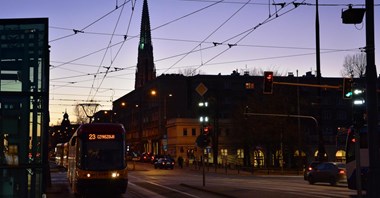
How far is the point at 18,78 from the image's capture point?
9.61m

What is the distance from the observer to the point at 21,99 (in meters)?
9.52

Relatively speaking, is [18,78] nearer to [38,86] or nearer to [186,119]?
[38,86]

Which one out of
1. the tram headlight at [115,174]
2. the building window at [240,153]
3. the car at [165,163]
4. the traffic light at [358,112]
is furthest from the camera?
the building window at [240,153]

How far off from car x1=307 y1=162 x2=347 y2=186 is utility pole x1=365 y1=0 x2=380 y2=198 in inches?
942

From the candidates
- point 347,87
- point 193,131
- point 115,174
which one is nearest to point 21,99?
point 115,174

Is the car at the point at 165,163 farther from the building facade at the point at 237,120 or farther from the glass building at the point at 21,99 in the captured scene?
the glass building at the point at 21,99

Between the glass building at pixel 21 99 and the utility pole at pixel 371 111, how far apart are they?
27.4 ft

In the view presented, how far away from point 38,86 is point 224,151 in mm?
92031

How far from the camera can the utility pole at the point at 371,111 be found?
46.6 feet

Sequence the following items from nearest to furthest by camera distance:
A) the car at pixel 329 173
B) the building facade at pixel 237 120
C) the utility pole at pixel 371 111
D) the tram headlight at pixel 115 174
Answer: the utility pole at pixel 371 111
the tram headlight at pixel 115 174
the car at pixel 329 173
the building facade at pixel 237 120

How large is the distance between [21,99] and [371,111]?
9176 mm

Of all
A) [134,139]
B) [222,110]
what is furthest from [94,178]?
[134,139]

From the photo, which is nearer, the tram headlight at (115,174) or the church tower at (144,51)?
the tram headlight at (115,174)

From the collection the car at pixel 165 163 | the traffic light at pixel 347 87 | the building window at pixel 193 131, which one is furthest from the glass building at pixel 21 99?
the building window at pixel 193 131
